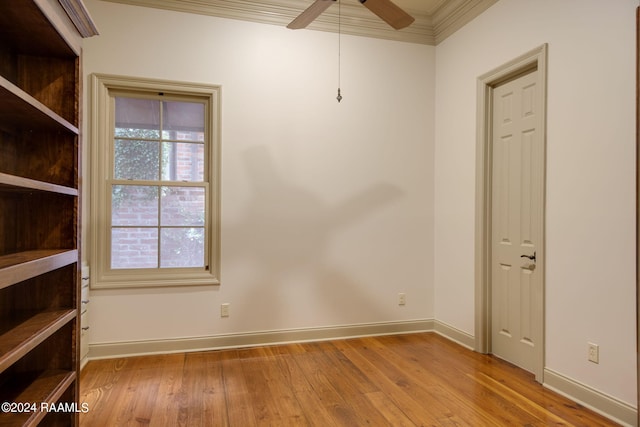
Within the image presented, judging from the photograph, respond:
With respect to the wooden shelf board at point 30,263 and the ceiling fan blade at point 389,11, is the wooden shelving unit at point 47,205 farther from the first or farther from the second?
the ceiling fan blade at point 389,11

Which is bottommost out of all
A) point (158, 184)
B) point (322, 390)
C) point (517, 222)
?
point (322, 390)

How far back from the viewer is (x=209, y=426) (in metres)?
2.19

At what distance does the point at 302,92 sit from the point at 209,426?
2.82 meters

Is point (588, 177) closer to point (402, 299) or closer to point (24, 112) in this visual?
point (402, 299)

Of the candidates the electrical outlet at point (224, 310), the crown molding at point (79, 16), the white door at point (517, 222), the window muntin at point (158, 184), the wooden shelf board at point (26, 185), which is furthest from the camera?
the electrical outlet at point (224, 310)

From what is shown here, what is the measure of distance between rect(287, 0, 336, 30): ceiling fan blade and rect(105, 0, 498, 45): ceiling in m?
1.16

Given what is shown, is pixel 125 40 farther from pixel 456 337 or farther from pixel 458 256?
pixel 456 337

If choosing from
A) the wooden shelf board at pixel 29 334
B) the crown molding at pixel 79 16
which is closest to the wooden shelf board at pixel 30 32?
the crown molding at pixel 79 16

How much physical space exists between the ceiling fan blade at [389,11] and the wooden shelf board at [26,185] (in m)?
1.84

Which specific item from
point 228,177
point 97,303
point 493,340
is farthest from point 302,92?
point 493,340

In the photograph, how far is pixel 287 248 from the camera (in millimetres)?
3627

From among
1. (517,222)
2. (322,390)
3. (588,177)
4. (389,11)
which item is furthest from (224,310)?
(588,177)

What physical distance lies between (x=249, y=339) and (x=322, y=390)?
1087mm

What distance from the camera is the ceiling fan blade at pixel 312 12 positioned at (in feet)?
7.39
